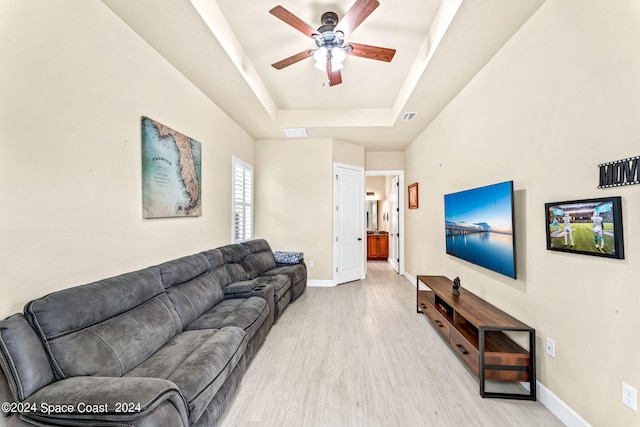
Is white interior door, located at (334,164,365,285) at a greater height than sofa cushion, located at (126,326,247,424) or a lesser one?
greater

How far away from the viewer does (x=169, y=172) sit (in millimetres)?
2672

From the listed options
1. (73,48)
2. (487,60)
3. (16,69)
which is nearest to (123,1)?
(73,48)

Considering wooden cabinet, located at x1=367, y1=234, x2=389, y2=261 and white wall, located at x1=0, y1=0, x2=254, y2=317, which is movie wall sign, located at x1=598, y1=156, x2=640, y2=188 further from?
wooden cabinet, located at x1=367, y1=234, x2=389, y2=261

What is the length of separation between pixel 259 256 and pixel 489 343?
10.5 feet

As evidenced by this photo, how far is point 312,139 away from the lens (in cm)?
533

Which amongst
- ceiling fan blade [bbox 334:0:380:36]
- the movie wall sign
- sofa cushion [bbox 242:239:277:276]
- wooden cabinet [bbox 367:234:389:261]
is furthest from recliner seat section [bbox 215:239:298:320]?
wooden cabinet [bbox 367:234:389:261]

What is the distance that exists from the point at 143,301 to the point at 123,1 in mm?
2142

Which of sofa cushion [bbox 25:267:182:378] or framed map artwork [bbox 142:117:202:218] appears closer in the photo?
sofa cushion [bbox 25:267:182:378]

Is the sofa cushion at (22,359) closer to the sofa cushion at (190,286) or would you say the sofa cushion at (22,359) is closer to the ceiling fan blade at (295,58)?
the sofa cushion at (190,286)

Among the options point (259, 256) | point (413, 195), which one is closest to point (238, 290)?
point (259, 256)

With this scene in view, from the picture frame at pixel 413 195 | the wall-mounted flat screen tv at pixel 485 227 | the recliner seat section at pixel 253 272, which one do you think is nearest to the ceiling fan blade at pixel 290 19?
the wall-mounted flat screen tv at pixel 485 227

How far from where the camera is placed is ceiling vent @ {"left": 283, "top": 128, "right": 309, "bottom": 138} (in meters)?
4.74

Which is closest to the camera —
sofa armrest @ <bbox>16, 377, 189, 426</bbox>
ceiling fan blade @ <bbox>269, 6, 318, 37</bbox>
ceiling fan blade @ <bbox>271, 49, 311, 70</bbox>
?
sofa armrest @ <bbox>16, 377, 189, 426</bbox>

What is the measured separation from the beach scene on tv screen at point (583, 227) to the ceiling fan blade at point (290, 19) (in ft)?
7.51
